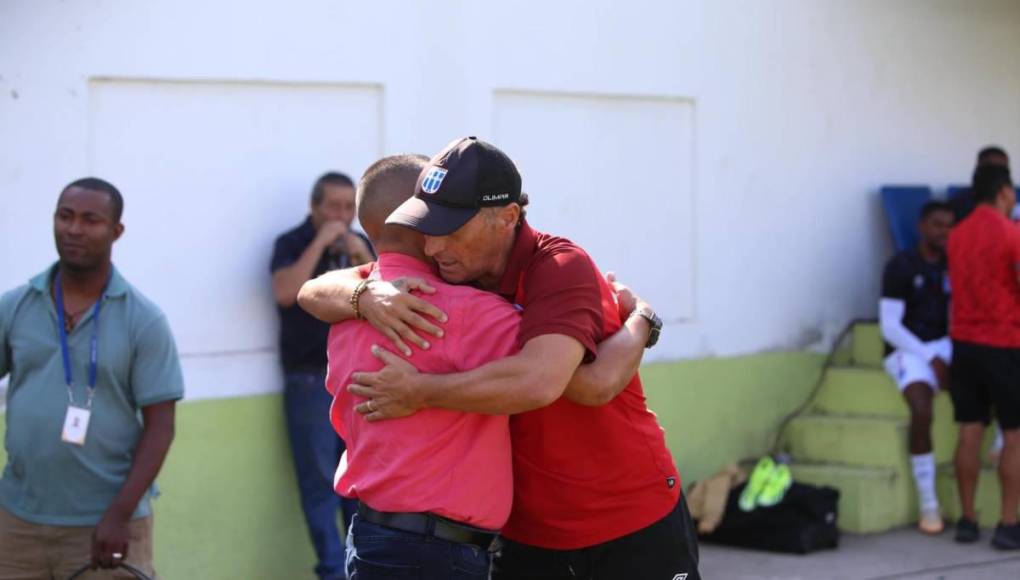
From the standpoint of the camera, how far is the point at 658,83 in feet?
29.1

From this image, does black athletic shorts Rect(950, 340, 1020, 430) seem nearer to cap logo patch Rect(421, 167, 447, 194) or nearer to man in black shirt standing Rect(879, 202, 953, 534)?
man in black shirt standing Rect(879, 202, 953, 534)

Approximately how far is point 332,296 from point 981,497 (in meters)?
6.20

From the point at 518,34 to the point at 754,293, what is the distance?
245 cm

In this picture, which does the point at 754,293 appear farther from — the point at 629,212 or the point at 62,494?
the point at 62,494

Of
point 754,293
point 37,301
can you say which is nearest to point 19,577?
point 37,301

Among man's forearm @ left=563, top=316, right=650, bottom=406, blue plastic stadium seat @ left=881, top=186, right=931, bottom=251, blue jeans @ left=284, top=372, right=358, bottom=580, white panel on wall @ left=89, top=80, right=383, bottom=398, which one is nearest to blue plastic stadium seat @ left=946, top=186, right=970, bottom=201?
blue plastic stadium seat @ left=881, top=186, right=931, bottom=251

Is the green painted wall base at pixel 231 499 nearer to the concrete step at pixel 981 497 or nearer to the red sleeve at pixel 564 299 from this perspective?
the red sleeve at pixel 564 299

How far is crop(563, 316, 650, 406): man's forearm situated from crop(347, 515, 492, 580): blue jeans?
45cm

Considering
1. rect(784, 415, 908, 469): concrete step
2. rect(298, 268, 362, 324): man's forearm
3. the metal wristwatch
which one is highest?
rect(298, 268, 362, 324): man's forearm

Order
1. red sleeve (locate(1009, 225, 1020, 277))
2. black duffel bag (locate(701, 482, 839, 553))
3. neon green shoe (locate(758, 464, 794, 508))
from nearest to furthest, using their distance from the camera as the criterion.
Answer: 1. red sleeve (locate(1009, 225, 1020, 277))
2. black duffel bag (locate(701, 482, 839, 553))
3. neon green shoe (locate(758, 464, 794, 508))

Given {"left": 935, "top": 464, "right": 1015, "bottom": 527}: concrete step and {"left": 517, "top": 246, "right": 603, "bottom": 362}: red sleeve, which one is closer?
{"left": 517, "top": 246, "right": 603, "bottom": 362}: red sleeve

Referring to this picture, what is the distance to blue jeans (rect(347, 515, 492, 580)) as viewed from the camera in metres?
3.41

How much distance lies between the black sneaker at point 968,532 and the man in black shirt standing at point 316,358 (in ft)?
11.9

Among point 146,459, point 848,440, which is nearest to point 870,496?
point 848,440
